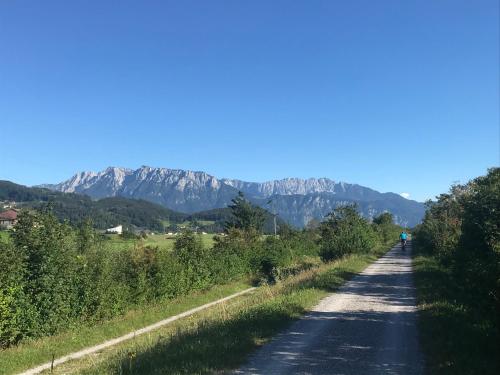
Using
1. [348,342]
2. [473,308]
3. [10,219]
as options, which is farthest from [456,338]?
[10,219]

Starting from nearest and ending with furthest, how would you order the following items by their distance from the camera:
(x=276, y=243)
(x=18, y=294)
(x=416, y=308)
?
1. (x=416, y=308)
2. (x=18, y=294)
3. (x=276, y=243)

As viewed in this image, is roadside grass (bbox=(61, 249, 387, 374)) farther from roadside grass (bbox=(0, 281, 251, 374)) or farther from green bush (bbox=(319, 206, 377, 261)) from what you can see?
green bush (bbox=(319, 206, 377, 261))

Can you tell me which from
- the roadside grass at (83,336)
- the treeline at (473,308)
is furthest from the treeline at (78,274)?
the treeline at (473,308)

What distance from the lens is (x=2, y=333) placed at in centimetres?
1482

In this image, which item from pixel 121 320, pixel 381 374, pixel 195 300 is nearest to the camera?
pixel 381 374

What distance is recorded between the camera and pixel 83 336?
17328 mm

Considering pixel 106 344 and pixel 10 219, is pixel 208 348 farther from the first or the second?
pixel 10 219

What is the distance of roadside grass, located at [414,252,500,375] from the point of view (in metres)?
7.94

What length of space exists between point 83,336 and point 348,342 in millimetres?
11348

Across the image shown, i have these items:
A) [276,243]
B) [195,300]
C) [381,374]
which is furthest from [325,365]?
[276,243]

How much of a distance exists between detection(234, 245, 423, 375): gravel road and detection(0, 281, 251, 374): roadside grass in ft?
19.3

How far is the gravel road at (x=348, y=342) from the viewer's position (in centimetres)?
832

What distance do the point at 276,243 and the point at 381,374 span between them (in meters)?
41.5

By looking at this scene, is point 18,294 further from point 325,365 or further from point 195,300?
point 195,300
